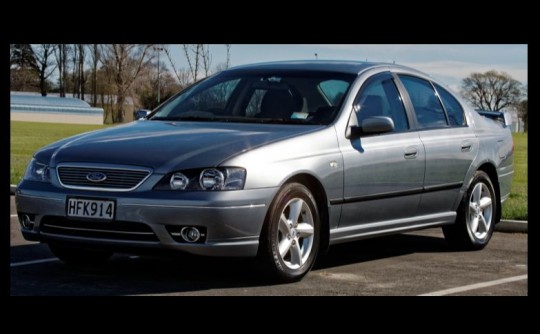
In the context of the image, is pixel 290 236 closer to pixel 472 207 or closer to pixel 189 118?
pixel 189 118

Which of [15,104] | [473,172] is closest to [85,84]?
[15,104]

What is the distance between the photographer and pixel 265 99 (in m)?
8.34

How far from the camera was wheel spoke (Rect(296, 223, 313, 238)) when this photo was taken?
7.42 meters

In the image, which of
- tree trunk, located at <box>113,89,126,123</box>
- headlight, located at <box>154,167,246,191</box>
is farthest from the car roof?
tree trunk, located at <box>113,89,126,123</box>

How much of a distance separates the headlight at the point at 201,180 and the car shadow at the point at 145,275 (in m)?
0.48

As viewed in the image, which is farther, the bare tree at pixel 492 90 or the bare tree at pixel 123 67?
the bare tree at pixel 123 67

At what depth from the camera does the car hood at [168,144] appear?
6.93 metres

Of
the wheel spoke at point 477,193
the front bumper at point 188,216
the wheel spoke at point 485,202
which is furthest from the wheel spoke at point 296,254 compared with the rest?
the wheel spoke at point 485,202

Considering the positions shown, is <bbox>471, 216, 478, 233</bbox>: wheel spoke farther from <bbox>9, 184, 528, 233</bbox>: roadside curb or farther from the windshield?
the windshield

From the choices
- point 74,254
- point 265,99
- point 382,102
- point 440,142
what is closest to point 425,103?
point 440,142

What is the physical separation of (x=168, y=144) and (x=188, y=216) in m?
0.69

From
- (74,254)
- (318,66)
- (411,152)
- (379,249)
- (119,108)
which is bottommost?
(379,249)

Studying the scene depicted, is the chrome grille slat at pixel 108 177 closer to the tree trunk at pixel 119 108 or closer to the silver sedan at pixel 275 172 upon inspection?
the silver sedan at pixel 275 172
